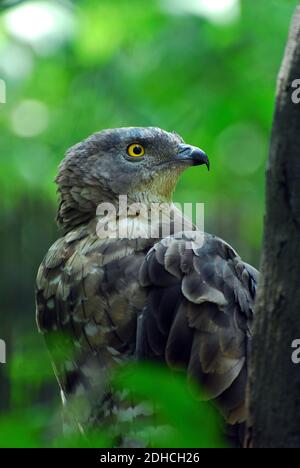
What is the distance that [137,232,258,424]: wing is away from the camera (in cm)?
436

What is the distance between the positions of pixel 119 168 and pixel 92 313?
1.12 m

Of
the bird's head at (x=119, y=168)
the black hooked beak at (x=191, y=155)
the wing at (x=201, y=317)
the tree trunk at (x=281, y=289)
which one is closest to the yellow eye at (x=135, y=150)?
the bird's head at (x=119, y=168)

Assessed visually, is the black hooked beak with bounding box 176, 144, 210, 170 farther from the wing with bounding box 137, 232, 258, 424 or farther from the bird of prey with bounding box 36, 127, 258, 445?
the wing with bounding box 137, 232, 258, 424

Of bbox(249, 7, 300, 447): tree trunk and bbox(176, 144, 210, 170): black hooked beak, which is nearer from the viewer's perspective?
bbox(249, 7, 300, 447): tree trunk

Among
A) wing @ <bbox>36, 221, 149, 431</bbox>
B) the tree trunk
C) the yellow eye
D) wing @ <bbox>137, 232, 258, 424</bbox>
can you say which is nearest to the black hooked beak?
the yellow eye

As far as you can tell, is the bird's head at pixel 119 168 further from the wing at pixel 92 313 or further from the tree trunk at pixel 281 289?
the tree trunk at pixel 281 289

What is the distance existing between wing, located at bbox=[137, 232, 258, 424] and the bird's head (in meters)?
0.88

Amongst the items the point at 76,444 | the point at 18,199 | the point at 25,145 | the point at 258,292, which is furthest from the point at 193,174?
the point at 76,444

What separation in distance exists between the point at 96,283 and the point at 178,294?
1.91 ft

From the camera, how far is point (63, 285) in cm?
512

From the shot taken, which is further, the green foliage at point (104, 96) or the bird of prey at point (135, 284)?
the green foliage at point (104, 96)

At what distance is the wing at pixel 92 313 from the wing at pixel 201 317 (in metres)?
0.16

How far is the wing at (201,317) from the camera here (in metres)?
4.36

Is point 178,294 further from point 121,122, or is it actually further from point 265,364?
point 121,122
